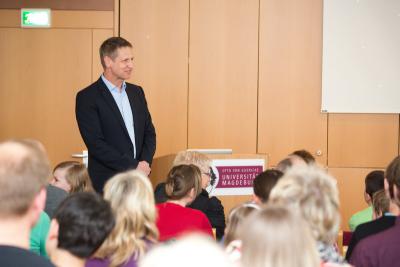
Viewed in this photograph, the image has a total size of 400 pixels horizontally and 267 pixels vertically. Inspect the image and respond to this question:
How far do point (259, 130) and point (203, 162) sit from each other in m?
2.28

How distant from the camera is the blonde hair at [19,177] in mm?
1962

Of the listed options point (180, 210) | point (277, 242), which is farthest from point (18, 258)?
point (180, 210)

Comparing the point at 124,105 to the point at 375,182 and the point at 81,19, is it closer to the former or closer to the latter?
the point at 375,182

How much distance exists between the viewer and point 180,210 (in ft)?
12.8

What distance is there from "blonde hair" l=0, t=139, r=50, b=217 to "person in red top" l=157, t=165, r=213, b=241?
1747 mm

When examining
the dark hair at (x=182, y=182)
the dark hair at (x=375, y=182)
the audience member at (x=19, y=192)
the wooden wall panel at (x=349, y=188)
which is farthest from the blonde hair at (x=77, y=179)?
the wooden wall panel at (x=349, y=188)

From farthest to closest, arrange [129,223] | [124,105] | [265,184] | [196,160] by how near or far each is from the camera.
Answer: [124,105]
[196,160]
[265,184]
[129,223]

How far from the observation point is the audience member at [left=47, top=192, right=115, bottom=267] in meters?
2.41

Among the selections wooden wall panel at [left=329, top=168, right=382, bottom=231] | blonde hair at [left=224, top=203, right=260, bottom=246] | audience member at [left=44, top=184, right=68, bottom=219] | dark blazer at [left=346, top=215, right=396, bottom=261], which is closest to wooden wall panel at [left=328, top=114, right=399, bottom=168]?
wooden wall panel at [left=329, top=168, right=382, bottom=231]

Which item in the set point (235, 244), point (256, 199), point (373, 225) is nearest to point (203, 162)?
point (256, 199)

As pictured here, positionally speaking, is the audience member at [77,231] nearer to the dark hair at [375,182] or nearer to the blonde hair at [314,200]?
the blonde hair at [314,200]

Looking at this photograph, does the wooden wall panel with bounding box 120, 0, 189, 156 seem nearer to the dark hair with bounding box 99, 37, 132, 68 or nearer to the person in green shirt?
the dark hair with bounding box 99, 37, 132, 68

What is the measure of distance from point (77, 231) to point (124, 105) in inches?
120

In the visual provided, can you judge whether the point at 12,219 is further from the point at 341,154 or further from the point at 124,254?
the point at 341,154
